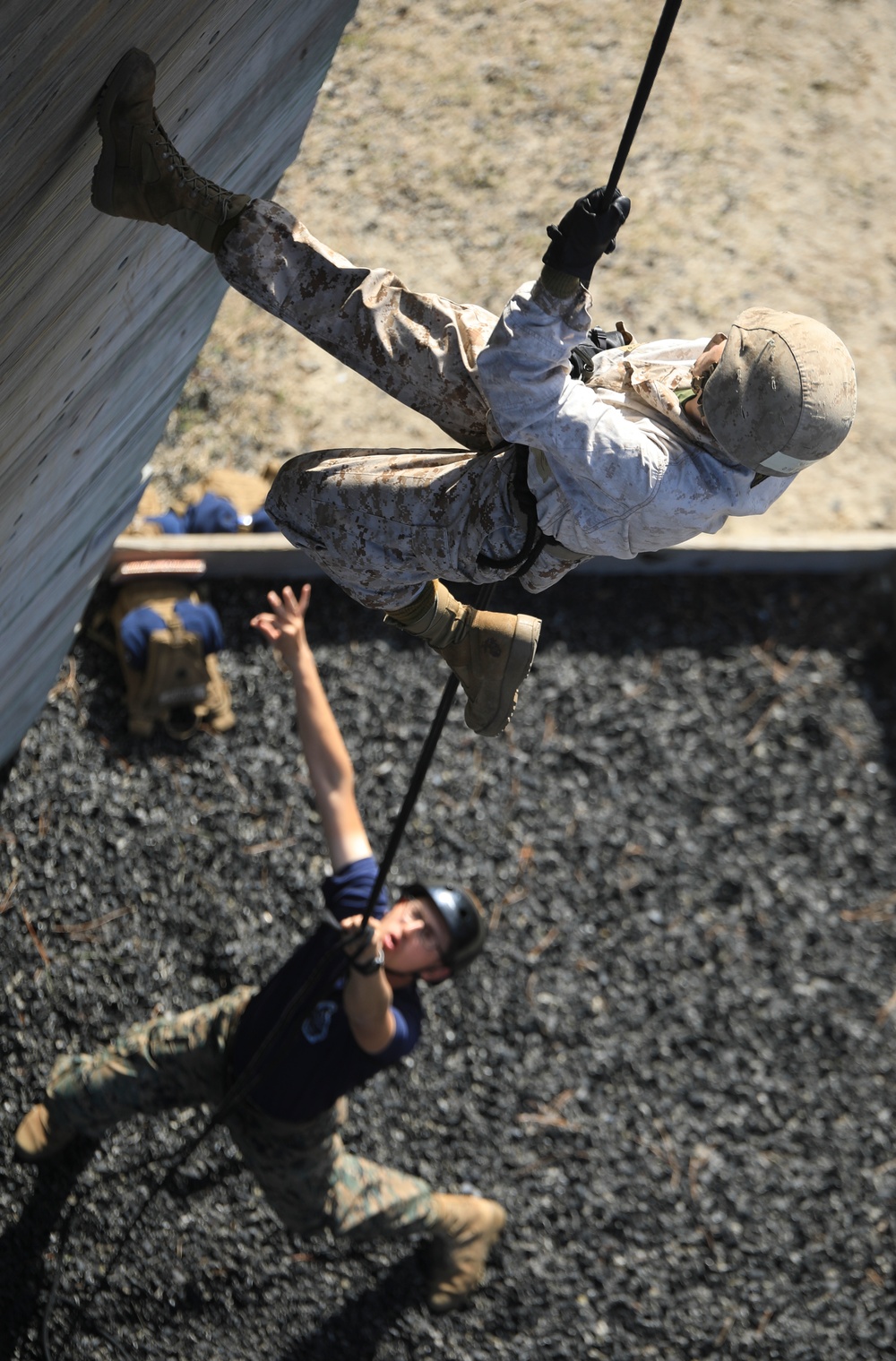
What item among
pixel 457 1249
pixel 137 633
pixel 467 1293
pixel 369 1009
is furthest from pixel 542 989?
pixel 137 633

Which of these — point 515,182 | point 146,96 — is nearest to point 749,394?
point 146,96

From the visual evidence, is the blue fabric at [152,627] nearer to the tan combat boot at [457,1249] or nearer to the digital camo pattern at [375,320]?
the digital camo pattern at [375,320]

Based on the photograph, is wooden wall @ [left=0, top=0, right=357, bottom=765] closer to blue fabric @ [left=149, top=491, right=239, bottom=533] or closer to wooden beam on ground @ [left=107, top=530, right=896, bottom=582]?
wooden beam on ground @ [left=107, top=530, right=896, bottom=582]

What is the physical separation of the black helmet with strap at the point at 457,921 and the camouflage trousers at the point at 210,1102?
72 centimetres

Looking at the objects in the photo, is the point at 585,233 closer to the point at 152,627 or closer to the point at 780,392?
the point at 780,392

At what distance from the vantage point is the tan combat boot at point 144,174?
2375mm

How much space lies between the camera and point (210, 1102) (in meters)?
4.29

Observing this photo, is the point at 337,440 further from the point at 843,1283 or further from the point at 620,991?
the point at 843,1283

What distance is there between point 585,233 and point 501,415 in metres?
0.44

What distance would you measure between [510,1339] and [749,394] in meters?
3.98

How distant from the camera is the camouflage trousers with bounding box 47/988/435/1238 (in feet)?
13.4

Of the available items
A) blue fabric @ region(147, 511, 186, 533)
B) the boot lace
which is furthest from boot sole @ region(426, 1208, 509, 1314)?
the boot lace

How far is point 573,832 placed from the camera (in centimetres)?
551

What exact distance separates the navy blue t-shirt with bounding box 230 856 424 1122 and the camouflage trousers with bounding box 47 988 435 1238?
0.10 m
